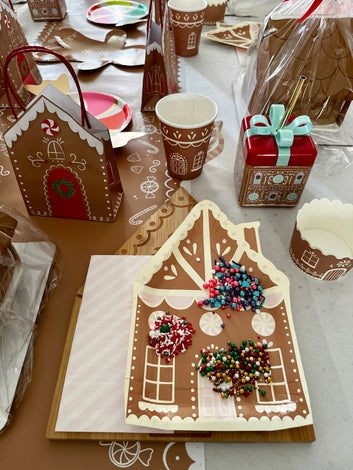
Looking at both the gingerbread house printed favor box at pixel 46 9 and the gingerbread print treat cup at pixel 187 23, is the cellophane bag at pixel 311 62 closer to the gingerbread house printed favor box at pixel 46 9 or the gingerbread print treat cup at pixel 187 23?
the gingerbread print treat cup at pixel 187 23

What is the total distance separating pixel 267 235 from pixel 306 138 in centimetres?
19

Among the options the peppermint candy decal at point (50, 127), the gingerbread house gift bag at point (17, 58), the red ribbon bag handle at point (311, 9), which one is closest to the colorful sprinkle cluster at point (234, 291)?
the peppermint candy decal at point (50, 127)

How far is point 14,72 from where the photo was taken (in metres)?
0.88

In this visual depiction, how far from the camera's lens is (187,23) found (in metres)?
1.06

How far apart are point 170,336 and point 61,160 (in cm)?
34

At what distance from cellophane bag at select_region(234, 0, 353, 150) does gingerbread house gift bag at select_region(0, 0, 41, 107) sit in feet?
1.87

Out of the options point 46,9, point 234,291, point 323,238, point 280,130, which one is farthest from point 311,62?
point 46,9

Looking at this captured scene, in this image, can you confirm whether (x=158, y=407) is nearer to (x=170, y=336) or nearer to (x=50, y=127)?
(x=170, y=336)

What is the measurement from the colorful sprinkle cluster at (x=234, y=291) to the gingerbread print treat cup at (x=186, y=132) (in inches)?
10.6

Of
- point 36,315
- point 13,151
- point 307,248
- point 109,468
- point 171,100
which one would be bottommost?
point 109,468

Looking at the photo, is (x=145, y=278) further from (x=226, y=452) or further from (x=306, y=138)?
(x=306, y=138)

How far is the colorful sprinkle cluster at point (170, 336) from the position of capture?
52 centimetres

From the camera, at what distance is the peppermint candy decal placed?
57 cm

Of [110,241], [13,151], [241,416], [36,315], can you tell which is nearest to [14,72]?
[13,151]
